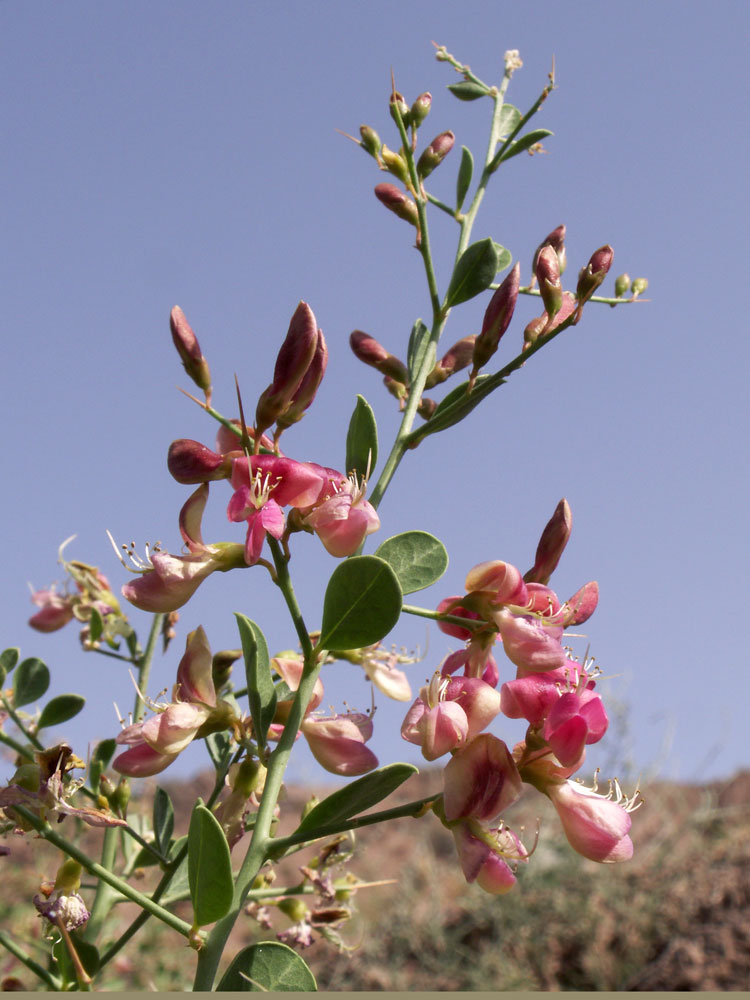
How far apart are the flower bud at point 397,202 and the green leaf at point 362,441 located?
44 cm

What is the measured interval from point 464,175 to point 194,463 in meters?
0.81

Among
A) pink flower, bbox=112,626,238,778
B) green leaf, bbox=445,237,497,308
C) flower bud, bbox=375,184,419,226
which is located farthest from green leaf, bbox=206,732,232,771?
flower bud, bbox=375,184,419,226

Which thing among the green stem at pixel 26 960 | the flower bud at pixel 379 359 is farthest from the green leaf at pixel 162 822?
the flower bud at pixel 379 359

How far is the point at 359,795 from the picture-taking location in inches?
38.5

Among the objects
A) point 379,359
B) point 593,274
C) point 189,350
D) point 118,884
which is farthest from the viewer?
point 379,359

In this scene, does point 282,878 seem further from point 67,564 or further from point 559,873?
point 67,564

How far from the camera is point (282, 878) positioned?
6824mm

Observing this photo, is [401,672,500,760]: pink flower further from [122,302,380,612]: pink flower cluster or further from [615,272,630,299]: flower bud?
[615,272,630,299]: flower bud

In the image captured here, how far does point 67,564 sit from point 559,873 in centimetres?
479

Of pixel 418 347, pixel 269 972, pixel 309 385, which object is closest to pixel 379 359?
pixel 418 347

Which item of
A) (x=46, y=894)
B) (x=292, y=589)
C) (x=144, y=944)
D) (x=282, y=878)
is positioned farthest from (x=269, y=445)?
(x=282, y=878)

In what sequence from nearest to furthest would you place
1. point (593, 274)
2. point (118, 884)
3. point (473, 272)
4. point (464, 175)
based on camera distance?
1. point (118, 884)
2. point (593, 274)
3. point (473, 272)
4. point (464, 175)

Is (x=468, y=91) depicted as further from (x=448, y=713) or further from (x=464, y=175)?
(x=448, y=713)

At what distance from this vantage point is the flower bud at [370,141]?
1.49 m
